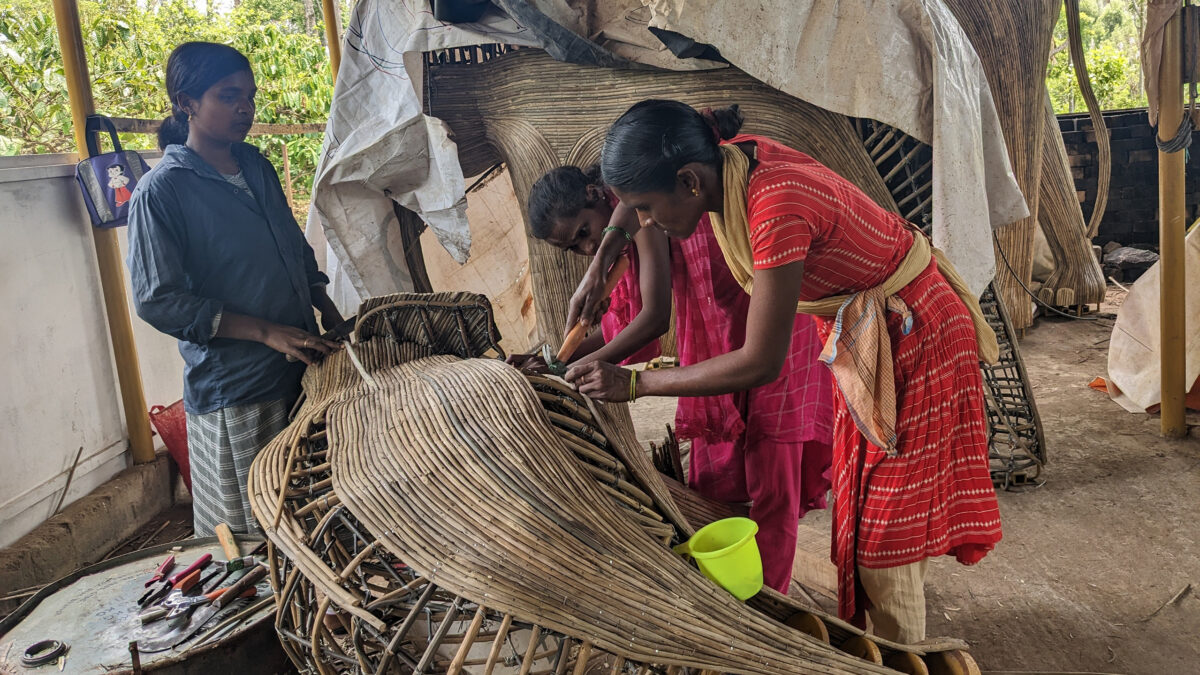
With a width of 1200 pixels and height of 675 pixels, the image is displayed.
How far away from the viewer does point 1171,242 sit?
340 cm

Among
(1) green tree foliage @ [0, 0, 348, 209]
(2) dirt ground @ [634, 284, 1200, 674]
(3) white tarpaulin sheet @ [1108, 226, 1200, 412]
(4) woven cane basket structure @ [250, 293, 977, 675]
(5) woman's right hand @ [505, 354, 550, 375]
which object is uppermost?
(1) green tree foliage @ [0, 0, 348, 209]

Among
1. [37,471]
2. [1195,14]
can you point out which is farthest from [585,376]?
[1195,14]

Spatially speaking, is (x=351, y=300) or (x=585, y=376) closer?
(x=585, y=376)

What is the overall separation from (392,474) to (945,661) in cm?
109

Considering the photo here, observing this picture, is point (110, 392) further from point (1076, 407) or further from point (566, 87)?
point (1076, 407)

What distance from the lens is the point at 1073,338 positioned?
208 inches

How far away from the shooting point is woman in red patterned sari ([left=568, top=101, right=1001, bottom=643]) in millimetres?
1530

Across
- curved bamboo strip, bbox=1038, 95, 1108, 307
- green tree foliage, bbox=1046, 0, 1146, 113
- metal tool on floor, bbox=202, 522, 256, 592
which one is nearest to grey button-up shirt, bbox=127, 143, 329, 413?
metal tool on floor, bbox=202, 522, 256, 592

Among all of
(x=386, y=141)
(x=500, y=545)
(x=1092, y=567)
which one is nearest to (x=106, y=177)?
(x=386, y=141)

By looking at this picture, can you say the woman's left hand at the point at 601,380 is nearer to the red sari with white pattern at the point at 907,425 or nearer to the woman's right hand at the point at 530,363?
the woman's right hand at the point at 530,363

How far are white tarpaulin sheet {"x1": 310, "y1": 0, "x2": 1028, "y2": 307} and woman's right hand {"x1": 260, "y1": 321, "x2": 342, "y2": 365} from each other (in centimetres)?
77

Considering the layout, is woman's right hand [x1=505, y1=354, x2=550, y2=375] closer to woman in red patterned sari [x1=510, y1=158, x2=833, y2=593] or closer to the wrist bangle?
woman in red patterned sari [x1=510, y1=158, x2=833, y2=593]

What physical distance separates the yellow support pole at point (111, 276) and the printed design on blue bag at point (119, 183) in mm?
149

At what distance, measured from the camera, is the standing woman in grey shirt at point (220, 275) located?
2.18 m
